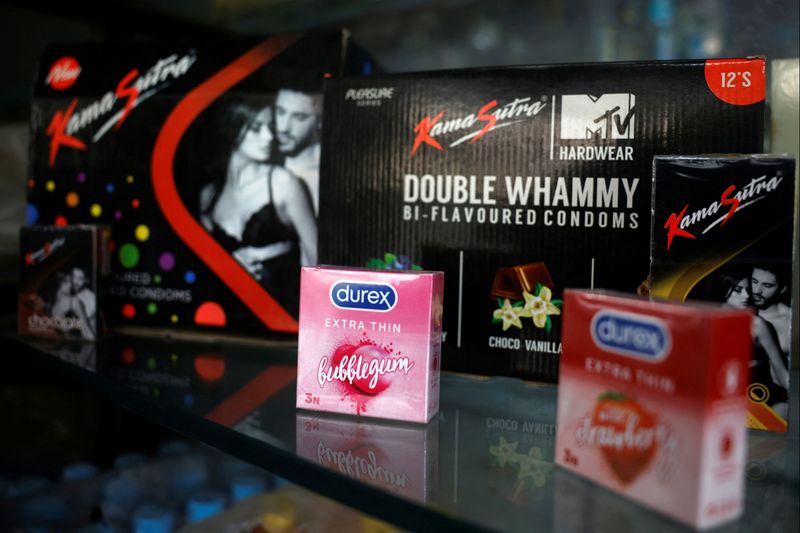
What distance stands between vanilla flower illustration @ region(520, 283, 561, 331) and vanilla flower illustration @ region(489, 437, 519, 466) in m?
0.18

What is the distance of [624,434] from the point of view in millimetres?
498

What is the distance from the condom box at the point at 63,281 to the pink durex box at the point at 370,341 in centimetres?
41

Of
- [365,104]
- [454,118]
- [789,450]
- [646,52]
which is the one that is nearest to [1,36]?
[365,104]

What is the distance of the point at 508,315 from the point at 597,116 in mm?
243

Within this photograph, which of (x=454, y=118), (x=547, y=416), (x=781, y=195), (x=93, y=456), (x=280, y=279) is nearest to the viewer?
(x=781, y=195)

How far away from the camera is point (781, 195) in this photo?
602 millimetres

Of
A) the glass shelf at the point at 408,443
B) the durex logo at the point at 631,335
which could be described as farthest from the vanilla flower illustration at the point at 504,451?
the durex logo at the point at 631,335

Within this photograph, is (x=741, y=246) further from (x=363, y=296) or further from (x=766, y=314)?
(x=363, y=296)

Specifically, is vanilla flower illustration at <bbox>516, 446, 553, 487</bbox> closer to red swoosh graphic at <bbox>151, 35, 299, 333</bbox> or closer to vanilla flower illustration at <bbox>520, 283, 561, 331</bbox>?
vanilla flower illustration at <bbox>520, 283, 561, 331</bbox>

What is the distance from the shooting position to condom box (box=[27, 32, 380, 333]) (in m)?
0.94

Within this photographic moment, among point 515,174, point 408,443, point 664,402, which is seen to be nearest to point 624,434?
point 664,402

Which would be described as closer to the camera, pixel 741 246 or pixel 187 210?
pixel 741 246

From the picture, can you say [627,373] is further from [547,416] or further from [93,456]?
[93,456]

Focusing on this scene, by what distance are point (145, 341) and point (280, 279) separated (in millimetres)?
226
